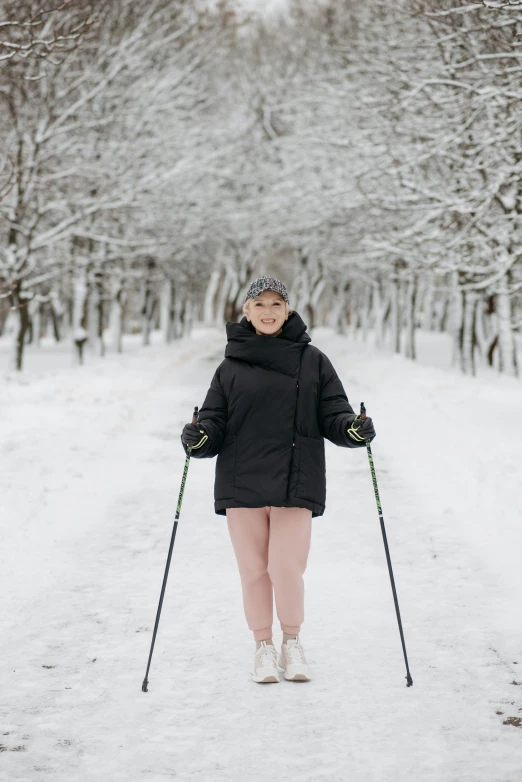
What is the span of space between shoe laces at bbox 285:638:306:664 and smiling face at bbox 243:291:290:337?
161 cm

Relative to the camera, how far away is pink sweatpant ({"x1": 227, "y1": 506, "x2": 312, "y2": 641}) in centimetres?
440

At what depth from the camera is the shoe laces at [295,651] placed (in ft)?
14.4

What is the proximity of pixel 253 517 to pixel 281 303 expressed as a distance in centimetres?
112

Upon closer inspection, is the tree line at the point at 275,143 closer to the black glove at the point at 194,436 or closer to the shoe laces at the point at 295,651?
the black glove at the point at 194,436

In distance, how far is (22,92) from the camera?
762 inches

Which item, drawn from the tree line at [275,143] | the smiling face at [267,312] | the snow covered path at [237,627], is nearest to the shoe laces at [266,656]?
the snow covered path at [237,627]

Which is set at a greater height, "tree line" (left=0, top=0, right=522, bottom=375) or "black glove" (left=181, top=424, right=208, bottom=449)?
"tree line" (left=0, top=0, right=522, bottom=375)

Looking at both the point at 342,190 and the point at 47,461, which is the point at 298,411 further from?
the point at 342,190

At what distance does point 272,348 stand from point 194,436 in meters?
0.63

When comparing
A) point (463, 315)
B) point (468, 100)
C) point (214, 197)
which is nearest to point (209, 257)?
point (214, 197)

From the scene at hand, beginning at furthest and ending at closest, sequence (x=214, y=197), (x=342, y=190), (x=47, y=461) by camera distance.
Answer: (x=214, y=197), (x=342, y=190), (x=47, y=461)

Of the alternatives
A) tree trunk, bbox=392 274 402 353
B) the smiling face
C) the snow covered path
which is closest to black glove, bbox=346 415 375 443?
the smiling face

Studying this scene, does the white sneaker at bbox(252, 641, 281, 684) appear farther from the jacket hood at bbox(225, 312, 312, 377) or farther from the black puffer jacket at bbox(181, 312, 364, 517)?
the jacket hood at bbox(225, 312, 312, 377)

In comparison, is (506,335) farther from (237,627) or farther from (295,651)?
(295,651)
